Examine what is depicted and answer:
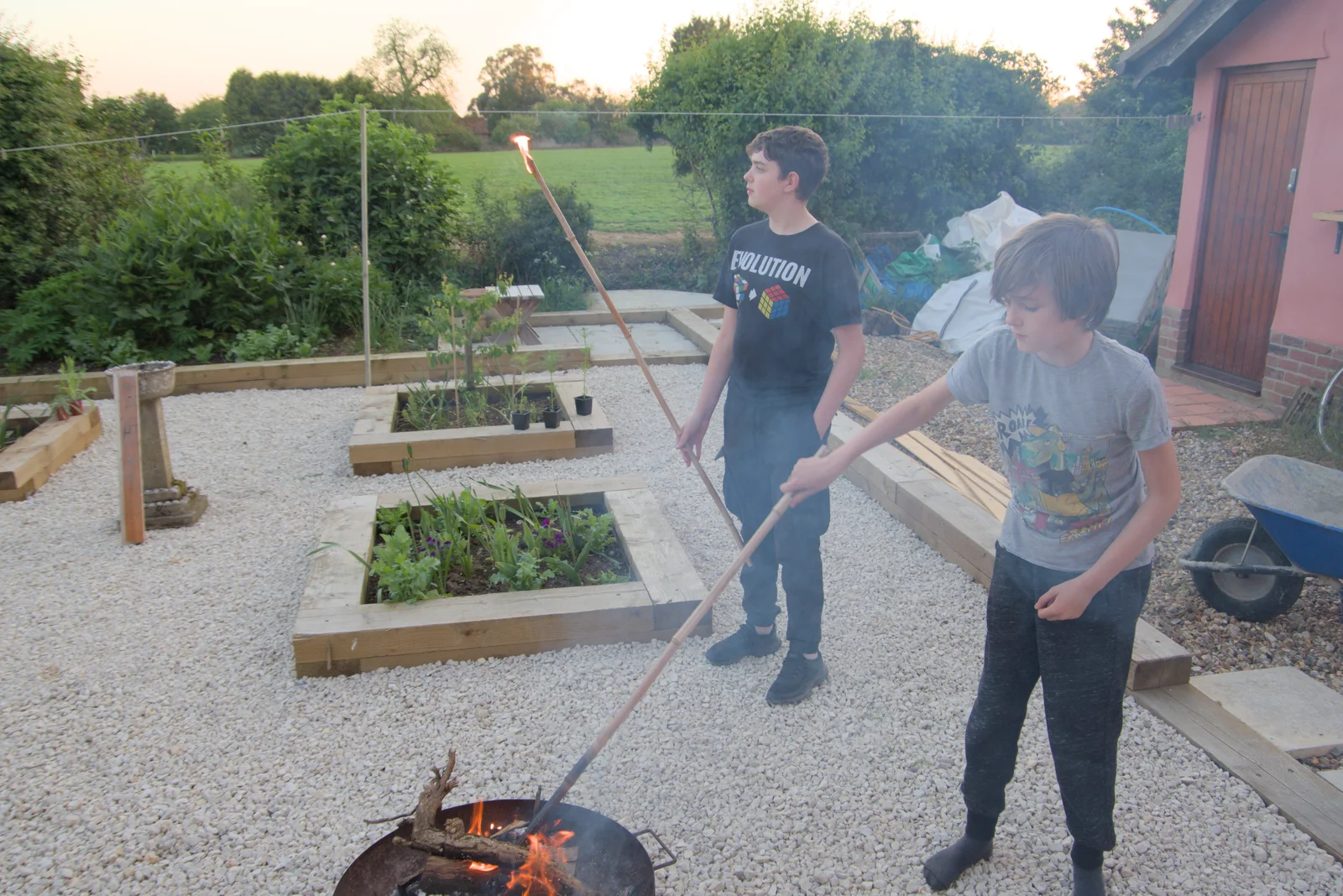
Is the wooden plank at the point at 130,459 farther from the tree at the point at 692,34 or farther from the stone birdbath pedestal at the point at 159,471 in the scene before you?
the tree at the point at 692,34

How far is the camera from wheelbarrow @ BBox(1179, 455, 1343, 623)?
332 cm

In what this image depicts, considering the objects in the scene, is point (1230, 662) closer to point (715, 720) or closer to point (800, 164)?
point (715, 720)

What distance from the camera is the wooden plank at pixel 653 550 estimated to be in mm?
3588

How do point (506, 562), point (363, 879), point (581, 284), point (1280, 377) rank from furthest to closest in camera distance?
point (581, 284) < point (1280, 377) < point (506, 562) < point (363, 879)

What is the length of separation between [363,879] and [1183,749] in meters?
2.34

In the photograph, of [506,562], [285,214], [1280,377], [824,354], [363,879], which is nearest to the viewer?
[363,879]

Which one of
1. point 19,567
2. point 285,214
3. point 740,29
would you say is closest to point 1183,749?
point 19,567

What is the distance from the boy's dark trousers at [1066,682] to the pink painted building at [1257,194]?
4.69 metres

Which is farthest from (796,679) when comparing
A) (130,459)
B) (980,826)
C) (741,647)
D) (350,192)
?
(350,192)

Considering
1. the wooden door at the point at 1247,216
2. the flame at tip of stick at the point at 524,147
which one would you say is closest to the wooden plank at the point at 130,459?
the flame at tip of stick at the point at 524,147

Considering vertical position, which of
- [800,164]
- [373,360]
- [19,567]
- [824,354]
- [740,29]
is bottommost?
[19,567]

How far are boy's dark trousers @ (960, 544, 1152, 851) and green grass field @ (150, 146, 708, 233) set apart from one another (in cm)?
863

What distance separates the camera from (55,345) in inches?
290

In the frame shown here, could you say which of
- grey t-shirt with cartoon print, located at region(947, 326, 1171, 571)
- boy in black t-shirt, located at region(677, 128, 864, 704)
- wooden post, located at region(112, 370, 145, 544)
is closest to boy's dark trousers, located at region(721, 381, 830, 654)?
boy in black t-shirt, located at region(677, 128, 864, 704)
